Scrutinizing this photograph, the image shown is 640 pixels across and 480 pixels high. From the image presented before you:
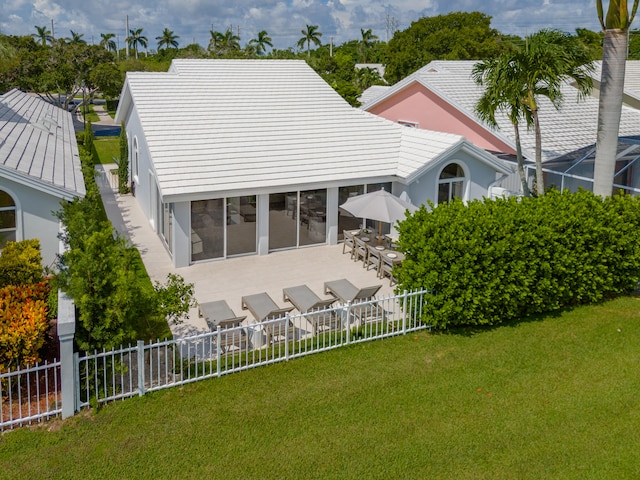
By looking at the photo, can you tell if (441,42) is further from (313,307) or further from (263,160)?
(313,307)

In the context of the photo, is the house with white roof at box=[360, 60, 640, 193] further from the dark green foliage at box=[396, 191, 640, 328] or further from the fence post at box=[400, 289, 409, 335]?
the fence post at box=[400, 289, 409, 335]

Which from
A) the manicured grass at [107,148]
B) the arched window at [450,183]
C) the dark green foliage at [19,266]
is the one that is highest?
the manicured grass at [107,148]

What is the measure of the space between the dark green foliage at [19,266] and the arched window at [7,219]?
82.3 inches

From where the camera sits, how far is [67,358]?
10.8m

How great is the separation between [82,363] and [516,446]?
27.3 feet

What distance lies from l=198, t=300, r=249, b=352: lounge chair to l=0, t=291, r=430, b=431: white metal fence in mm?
55

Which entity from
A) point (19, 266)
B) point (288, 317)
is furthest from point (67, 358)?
point (19, 266)

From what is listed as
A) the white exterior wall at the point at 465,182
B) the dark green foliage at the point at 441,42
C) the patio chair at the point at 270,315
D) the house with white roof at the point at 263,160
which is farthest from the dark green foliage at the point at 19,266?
the dark green foliage at the point at 441,42

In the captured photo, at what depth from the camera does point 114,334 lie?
11.5m

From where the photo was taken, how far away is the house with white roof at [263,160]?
2077cm

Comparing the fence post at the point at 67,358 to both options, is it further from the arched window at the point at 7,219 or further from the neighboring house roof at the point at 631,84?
the neighboring house roof at the point at 631,84

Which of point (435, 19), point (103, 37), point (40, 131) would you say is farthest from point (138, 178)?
point (435, 19)

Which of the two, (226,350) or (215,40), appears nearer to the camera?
(226,350)

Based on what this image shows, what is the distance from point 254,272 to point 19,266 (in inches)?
292
